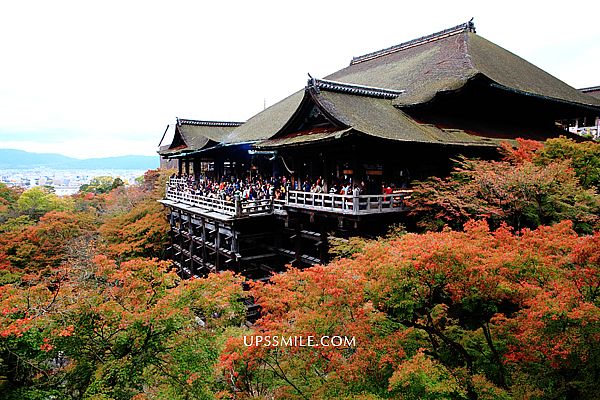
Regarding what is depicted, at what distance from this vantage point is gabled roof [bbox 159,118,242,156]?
26375 mm

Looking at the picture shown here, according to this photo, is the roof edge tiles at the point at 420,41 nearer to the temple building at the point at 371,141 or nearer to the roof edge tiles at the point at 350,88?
the temple building at the point at 371,141

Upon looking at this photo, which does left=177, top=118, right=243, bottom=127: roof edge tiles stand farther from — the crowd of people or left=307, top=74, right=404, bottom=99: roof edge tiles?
left=307, top=74, right=404, bottom=99: roof edge tiles

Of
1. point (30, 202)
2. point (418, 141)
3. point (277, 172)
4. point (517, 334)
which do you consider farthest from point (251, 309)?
point (30, 202)

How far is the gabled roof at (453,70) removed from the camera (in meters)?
16.5

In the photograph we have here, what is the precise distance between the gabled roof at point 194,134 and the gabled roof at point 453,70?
34.0 feet

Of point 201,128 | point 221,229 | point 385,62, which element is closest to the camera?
point 221,229

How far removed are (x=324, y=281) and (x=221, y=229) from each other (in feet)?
37.2

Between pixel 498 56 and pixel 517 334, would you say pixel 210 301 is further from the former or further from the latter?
pixel 498 56

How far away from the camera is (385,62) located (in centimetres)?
2455

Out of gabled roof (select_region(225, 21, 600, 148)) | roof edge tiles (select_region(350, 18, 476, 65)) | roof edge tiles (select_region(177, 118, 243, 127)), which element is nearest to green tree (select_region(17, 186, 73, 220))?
roof edge tiles (select_region(177, 118, 243, 127))

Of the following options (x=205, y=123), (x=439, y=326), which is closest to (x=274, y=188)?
(x=439, y=326)

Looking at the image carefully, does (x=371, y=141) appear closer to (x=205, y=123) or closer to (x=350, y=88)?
(x=350, y=88)

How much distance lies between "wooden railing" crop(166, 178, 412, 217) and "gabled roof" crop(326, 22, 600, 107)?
5.29 m

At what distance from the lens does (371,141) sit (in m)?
12.0
